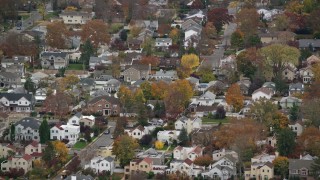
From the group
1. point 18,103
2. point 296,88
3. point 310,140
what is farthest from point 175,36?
point 310,140

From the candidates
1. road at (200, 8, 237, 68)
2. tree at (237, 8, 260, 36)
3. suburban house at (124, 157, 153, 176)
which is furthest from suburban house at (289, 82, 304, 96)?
suburban house at (124, 157, 153, 176)

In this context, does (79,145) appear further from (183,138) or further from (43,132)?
(183,138)

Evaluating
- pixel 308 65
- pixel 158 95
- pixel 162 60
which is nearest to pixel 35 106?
pixel 158 95

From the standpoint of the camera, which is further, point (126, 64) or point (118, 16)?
point (118, 16)

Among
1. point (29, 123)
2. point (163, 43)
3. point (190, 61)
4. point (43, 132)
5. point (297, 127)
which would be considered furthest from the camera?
point (163, 43)

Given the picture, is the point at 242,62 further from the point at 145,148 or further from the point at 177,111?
the point at 145,148

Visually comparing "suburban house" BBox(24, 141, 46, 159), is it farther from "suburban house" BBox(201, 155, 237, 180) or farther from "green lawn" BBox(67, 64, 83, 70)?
"green lawn" BBox(67, 64, 83, 70)
